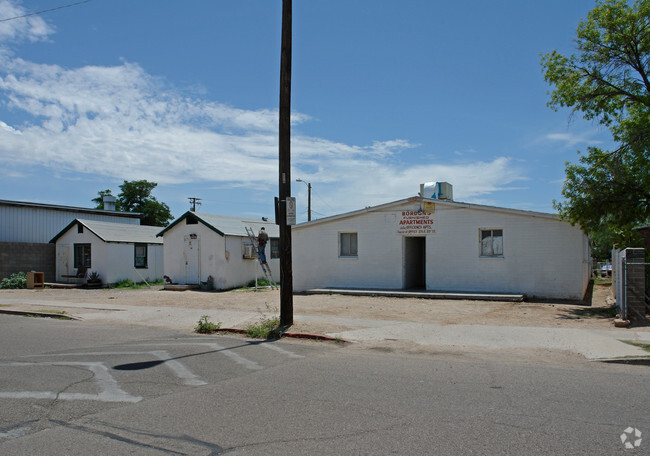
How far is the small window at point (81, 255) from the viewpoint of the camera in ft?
97.8

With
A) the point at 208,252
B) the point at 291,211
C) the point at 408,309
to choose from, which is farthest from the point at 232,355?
the point at 208,252

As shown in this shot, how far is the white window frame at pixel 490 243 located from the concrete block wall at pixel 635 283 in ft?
24.1

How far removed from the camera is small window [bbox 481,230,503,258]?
20.0 metres

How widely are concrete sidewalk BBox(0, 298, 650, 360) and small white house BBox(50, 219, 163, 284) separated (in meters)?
12.8

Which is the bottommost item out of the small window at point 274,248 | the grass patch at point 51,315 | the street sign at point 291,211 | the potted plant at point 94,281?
the grass patch at point 51,315

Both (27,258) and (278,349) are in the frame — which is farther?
(27,258)

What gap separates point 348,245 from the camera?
76.6 ft

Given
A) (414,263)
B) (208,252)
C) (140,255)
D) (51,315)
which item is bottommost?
(51,315)

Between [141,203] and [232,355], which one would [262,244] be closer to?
[232,355]

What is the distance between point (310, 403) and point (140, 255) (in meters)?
26.7

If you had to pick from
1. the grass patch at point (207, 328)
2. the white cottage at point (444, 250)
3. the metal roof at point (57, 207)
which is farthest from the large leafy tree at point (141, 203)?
the grass patch at point (207, 328)

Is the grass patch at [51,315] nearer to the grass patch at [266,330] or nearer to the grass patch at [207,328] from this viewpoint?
the grass patch at [207,328]

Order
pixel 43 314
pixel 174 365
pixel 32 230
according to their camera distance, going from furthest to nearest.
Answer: pixel 32 230, pixel 43 314, pixel 174 365

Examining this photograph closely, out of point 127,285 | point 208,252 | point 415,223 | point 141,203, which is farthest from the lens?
point 141,203
